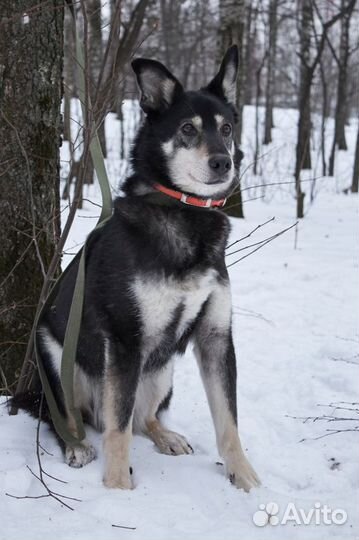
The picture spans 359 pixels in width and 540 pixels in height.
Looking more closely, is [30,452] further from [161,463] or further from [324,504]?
[324,504]

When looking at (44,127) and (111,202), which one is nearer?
(111,202)

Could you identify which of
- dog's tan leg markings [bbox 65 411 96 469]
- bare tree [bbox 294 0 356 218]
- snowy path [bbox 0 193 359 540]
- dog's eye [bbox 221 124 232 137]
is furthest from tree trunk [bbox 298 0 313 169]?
dog's tan leg markings [bbox 65 411 96 469]

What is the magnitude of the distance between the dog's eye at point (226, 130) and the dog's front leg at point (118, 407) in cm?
113

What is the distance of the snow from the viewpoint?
2.28 metres

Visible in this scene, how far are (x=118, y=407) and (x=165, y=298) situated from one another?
53cm

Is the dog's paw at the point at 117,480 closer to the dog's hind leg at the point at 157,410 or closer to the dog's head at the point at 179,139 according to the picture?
the dog's hind leg at the point at 157,410

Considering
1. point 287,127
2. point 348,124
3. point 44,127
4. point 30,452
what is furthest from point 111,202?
point 348,124

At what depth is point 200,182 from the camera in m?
2.73

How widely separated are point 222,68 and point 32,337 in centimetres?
167

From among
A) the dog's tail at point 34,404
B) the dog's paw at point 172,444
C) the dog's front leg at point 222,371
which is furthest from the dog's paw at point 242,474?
the dog's tail at point 34,404

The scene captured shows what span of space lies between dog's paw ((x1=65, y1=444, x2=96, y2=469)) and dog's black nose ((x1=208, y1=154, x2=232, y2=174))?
1.43 metres

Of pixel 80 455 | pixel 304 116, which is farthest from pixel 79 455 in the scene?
pixel 304 116

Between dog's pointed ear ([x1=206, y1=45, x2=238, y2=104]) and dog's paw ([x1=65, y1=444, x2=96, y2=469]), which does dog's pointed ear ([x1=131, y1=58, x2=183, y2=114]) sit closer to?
dog's pointed ear ([x1=206, y1=45, x2=238, y2=104])

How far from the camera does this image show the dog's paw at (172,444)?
9.96 feet
